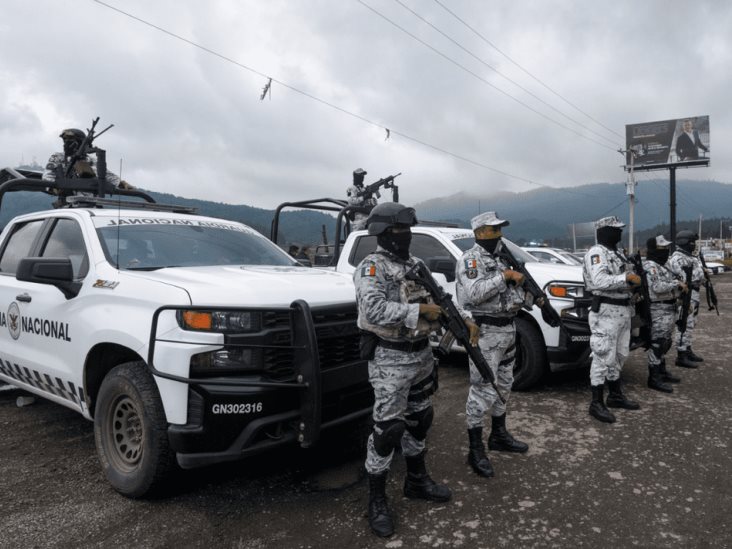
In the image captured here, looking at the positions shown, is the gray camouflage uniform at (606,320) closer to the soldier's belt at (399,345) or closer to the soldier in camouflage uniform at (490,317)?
the soldier in camouflage uniform at (490,317)

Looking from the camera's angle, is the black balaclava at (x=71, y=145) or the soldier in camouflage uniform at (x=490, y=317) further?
the black balaclava at (x=71, y=145)

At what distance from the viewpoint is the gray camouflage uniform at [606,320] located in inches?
167

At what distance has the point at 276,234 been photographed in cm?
689

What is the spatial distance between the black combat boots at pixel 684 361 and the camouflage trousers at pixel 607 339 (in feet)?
7.72

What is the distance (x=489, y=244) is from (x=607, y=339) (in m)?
1.60

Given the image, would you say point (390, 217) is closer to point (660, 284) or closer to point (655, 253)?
point (660, 284)

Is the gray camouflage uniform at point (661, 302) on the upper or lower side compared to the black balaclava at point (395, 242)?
lower

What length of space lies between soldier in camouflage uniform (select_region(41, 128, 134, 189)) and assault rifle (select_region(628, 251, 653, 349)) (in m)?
5.72

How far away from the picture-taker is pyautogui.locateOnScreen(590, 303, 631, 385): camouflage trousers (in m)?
4.27

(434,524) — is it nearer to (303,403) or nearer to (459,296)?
(303,403)

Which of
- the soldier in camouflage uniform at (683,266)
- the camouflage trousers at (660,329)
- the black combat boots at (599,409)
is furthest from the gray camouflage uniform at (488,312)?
the soldier in camouflage uniform at (683,266)

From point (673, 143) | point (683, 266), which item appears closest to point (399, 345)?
point (683, 266)

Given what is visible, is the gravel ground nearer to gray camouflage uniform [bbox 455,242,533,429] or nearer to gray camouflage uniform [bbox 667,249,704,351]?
gray camouflage uniform [bbox 455,242,533,429]

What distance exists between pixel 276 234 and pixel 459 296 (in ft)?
12.8
